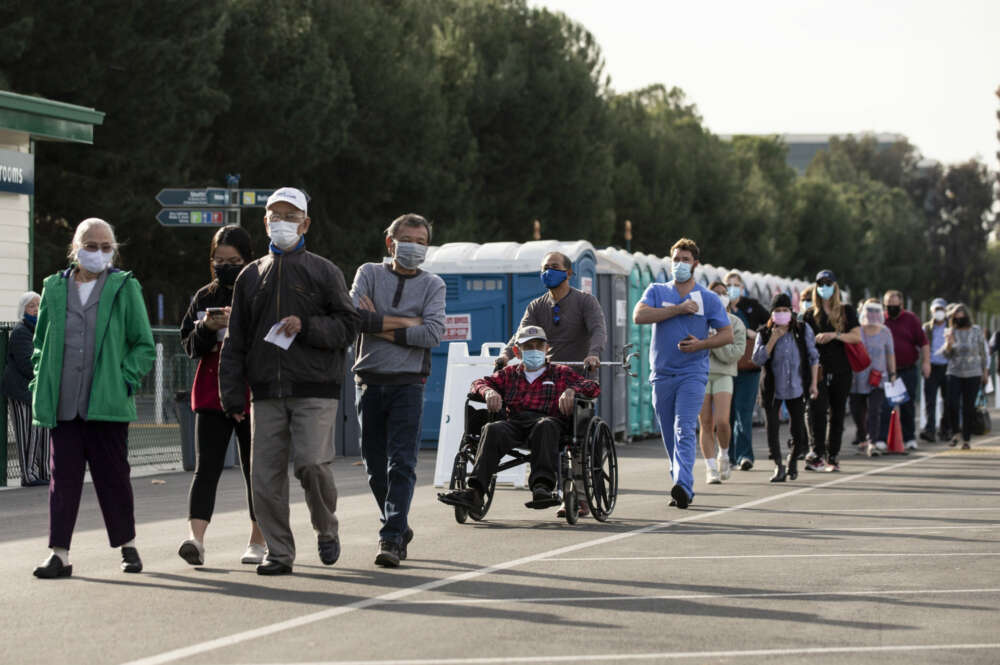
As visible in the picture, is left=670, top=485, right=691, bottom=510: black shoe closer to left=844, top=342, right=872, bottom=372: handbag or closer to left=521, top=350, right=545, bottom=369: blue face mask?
left=521, top=350, right=545, bottom=369: blue face mask

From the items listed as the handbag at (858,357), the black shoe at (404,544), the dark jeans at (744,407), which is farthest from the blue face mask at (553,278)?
the handbag at (858,357)

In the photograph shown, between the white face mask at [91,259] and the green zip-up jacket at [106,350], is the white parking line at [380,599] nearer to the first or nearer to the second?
the green zip-up jacket at [106,350]

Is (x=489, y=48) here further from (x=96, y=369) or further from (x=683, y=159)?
(x=96, y=369)

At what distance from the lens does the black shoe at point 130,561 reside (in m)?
9.43

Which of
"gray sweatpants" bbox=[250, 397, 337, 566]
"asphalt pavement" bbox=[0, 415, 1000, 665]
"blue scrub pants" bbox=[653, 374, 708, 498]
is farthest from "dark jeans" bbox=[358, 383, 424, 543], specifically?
"blue scrub pants" bbox=[653, 374, 708, 498]

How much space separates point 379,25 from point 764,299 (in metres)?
19.6

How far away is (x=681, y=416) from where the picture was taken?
13266mm

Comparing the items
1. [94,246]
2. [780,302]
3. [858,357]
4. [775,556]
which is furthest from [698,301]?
[858,357]

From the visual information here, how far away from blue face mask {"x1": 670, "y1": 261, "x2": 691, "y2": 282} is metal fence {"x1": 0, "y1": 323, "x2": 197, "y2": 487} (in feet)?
22.1

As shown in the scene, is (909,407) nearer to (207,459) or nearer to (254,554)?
(254,554)

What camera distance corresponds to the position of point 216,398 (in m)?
9.55

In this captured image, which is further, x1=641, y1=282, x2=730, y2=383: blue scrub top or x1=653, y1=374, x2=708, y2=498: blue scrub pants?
x1=641, y1=282, x2=730, y2=383: blue scrub top

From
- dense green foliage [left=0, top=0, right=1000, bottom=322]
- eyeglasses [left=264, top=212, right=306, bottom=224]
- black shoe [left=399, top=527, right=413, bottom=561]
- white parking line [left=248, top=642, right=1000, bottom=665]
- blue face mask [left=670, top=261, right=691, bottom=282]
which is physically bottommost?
white parking line [left=248, top=642, right=1000, bottom=665]

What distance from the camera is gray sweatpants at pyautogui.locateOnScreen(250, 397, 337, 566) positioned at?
912 cm
